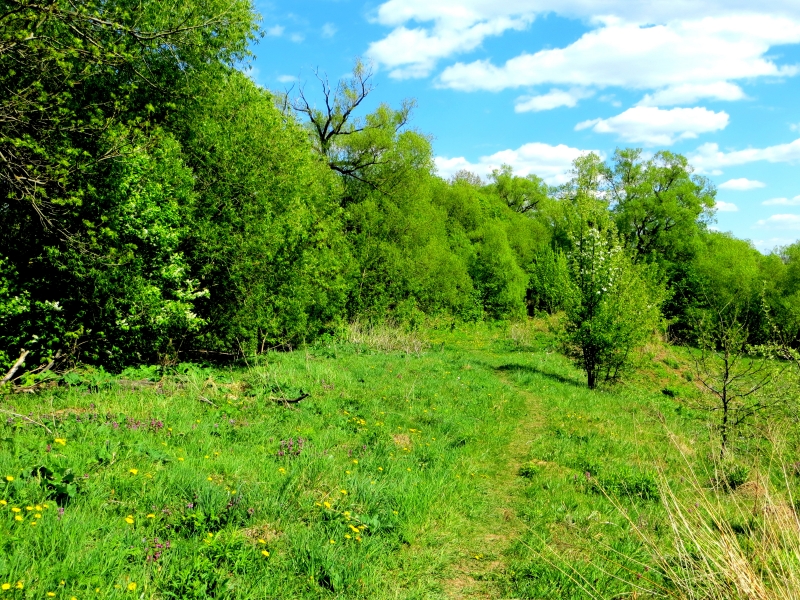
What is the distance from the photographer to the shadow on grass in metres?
19.5

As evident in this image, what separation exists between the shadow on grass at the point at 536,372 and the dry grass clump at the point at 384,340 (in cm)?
404

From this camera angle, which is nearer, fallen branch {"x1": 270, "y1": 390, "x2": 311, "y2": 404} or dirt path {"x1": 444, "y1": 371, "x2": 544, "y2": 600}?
dirt path {"x1": 444, "y1": 371, "x2": 544, "y2": 600}

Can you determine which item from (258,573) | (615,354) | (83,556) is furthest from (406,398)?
(615,354)

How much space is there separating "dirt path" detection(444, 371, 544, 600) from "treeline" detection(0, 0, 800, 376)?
6725 mm

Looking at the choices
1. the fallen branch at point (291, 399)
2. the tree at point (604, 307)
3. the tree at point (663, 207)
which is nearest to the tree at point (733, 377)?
the tree at point (604, 307)

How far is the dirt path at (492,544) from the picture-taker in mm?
5094

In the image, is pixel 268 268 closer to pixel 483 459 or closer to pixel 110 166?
pixel 110 166

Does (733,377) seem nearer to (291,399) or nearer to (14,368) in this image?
(291,399)

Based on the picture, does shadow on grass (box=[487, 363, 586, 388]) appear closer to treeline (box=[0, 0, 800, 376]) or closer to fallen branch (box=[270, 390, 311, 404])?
treeline (box=[0, 0, 800, 376])

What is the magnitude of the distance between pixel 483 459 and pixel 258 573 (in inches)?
207

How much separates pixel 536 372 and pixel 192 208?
13973 mm

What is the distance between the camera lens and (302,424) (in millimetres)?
9094

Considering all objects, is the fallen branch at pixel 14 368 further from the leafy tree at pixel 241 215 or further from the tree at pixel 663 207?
the tree at pixel 663 207

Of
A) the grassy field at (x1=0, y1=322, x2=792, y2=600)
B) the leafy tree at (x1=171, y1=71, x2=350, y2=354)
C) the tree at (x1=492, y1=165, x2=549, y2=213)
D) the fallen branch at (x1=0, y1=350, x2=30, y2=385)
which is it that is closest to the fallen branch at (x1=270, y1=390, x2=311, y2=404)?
the grassy field at (x1=0, y1=322, x2=792, y2=600)
